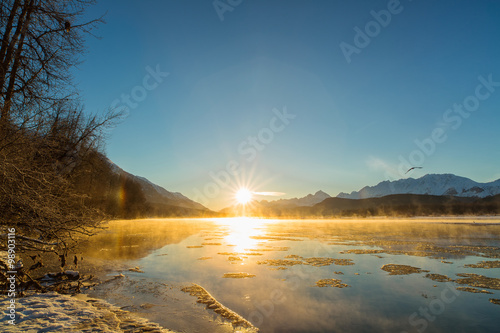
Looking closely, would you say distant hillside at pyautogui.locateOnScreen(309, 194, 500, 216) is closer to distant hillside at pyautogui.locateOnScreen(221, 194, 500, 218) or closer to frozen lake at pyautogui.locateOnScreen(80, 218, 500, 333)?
distant hillside at pyautogui.locateOnScreen(221, 194, 500, 218)

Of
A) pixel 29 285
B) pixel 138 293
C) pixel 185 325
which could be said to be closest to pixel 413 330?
pixel 185 325

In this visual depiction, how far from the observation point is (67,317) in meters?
6.50

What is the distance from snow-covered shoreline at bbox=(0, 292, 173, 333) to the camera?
5887 millimetres

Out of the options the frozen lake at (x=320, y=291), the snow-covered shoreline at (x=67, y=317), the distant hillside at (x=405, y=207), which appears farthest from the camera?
the distant hillside at (x=405, y=207)

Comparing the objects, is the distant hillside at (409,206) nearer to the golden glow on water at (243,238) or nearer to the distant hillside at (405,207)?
the distant hillside at (405,207)

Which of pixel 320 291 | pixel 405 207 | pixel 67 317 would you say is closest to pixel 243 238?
pixel 320 291

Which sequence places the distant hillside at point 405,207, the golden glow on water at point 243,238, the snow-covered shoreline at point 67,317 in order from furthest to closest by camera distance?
the distant hillside at point 405,207
the golden glow on water at point 243,238
the snow-covered shoreline at point 67,317

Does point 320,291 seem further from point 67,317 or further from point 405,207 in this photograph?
point 405,207

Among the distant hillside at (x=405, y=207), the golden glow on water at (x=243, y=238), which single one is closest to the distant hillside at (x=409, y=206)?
the distant hillside at (x=405, y=207)

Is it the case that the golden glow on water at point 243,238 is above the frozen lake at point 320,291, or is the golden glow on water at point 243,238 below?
below

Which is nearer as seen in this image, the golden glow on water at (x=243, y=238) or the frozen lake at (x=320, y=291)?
the frozen lake at (x=320, y=291)

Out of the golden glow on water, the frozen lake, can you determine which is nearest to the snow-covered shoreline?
the frozen lake

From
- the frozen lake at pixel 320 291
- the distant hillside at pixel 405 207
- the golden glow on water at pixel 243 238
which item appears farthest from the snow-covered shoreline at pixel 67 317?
the distant hillside at pixel 405 207

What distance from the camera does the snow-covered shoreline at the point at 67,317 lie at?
5887 millimetres
